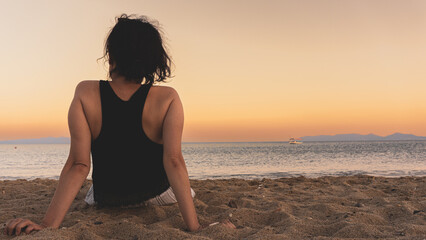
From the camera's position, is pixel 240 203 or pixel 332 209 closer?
pixel 332 209

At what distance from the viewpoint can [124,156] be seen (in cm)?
273

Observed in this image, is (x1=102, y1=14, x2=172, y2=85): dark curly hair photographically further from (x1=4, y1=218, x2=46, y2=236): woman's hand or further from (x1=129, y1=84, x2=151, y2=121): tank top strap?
(x1=4, y1=218, x2=46, y2=236): woman's hand

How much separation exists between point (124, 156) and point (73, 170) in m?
0.44

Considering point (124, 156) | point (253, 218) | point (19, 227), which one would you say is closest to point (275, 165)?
point (253, 218)

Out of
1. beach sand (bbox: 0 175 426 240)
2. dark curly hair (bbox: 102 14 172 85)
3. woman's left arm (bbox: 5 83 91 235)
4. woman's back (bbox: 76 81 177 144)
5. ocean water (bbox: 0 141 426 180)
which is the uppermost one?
dark curly hair (bbox: 102 14 172 85)

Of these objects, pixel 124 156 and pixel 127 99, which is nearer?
pixel 127 99

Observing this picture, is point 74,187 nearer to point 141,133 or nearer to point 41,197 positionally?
point 141,133

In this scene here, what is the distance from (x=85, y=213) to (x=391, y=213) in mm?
3050

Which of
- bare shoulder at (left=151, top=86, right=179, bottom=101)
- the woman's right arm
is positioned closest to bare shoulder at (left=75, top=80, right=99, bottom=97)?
bare shoulder at (left=151, top=86, right=179, bottom=101)

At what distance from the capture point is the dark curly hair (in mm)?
2455

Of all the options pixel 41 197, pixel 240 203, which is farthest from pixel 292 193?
pixel 41 197

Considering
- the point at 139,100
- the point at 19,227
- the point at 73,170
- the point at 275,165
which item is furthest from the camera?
the point at 275,165

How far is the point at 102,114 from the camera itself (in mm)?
2514

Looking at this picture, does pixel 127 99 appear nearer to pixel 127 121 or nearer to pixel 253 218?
pixel 127 121
